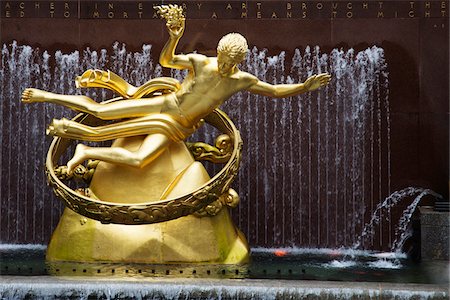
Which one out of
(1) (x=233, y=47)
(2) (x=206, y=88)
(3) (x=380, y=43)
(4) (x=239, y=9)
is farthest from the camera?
(4) (x=239, y=9)

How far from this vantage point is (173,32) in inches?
295

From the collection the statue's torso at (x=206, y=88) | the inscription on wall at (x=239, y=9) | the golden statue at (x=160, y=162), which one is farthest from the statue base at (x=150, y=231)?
the inscription on wall at (x=239, y=9)

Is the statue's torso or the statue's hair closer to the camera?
the statue's hair

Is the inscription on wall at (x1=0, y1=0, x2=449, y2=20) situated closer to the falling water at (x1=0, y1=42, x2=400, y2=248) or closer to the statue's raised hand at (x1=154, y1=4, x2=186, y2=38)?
the falling water at (x1=0, y1=42, x2=400, y2=248)

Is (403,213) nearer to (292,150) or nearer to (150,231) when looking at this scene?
(292,150)

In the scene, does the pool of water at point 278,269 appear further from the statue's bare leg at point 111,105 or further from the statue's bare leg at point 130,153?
the statue's bare leg at point 111,105

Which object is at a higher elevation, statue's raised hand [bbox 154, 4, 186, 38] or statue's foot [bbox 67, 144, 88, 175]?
statue's raised hand [bbox 154, 4, 186, 38]

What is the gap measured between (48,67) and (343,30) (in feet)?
11.4

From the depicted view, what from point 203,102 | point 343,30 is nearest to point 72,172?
point 203,102

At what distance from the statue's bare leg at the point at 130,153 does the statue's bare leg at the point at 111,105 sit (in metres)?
0.27

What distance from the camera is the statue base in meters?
7.37

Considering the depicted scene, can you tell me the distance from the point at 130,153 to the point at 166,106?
0.56 m

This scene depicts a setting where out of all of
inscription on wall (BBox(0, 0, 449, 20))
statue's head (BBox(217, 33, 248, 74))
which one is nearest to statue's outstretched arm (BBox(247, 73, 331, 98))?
statue's head (BBox(217, 33, 248, 74))

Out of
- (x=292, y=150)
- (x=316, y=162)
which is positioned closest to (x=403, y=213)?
(x=316, y=162)
